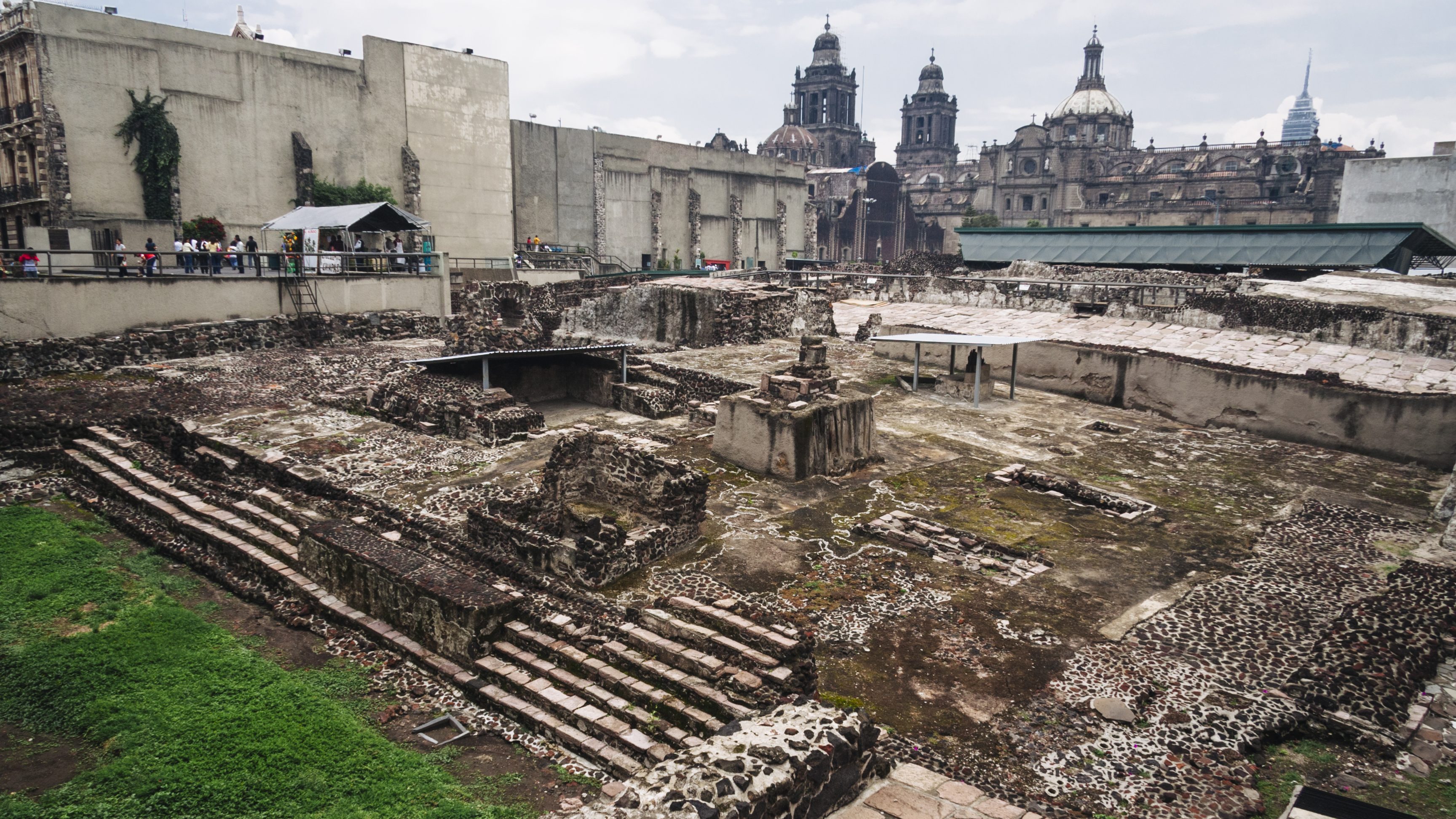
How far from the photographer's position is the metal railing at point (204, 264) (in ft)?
56.8

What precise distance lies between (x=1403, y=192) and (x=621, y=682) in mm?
36701

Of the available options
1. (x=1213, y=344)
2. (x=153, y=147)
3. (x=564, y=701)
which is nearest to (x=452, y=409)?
(x=564, y=701)

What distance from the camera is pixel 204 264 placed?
20484 mm

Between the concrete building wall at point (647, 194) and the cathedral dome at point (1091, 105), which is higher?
the cathedral dome at point (1091, 105)

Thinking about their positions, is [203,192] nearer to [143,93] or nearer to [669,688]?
[143,93]

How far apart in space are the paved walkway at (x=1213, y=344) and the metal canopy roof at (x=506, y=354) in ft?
33.1

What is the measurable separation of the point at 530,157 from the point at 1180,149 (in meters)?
52.2

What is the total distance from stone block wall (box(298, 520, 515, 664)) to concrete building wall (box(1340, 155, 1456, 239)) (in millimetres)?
36196

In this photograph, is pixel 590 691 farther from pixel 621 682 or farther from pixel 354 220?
pixel 354 220

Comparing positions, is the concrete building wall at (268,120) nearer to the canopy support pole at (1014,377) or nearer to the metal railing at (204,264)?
the metal railing at (204,264)

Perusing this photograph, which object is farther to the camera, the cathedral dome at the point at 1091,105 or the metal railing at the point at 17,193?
the cathedral dome at the point at 1091,105

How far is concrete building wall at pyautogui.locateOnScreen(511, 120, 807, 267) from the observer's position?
38625 millimetres

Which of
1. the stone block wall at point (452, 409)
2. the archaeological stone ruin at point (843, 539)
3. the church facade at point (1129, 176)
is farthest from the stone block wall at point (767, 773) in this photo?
the church facade at point (1129, 176)

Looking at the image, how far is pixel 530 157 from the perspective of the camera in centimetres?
3809
